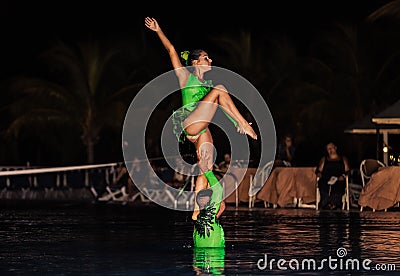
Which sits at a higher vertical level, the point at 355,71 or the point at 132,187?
the point at 355,71

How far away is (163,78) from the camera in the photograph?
134ft

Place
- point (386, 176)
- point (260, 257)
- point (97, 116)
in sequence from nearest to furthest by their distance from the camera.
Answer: point (260, 257)
point (386, 176)
point (97, 116)

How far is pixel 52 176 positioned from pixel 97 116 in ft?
11.4

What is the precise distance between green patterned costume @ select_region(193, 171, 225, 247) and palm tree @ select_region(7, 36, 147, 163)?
26.5m

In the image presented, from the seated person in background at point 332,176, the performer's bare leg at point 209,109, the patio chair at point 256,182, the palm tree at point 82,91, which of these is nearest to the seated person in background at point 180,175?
the patio chair at point 256,182

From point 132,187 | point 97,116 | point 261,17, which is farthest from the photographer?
point 261,17

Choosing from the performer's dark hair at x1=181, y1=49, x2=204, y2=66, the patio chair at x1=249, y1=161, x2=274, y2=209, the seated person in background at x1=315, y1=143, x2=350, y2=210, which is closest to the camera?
the performer's dark hair at x1=181, y1=49, x2=204, y2=66

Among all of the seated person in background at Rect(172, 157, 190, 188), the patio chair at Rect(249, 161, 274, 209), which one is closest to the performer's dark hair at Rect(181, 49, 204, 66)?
the patio chair at Rect(249, 161, 274, 209)

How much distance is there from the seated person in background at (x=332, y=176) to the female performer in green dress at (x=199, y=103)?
1060 cm

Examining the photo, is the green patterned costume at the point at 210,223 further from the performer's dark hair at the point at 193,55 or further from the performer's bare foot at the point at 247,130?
the performer's dark hair at the point at 193,55

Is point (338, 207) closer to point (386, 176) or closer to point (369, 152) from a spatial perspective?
point (386, 176)

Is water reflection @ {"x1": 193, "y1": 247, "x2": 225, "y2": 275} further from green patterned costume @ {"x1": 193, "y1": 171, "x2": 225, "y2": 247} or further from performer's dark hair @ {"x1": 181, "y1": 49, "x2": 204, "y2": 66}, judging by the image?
performer's dark hair @ {"x1": 181, "y1": 49, "x2": 204, "y2": 66}

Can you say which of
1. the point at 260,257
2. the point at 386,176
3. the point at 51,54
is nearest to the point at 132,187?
the point at 386,176

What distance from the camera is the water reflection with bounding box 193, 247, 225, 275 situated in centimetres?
1098
